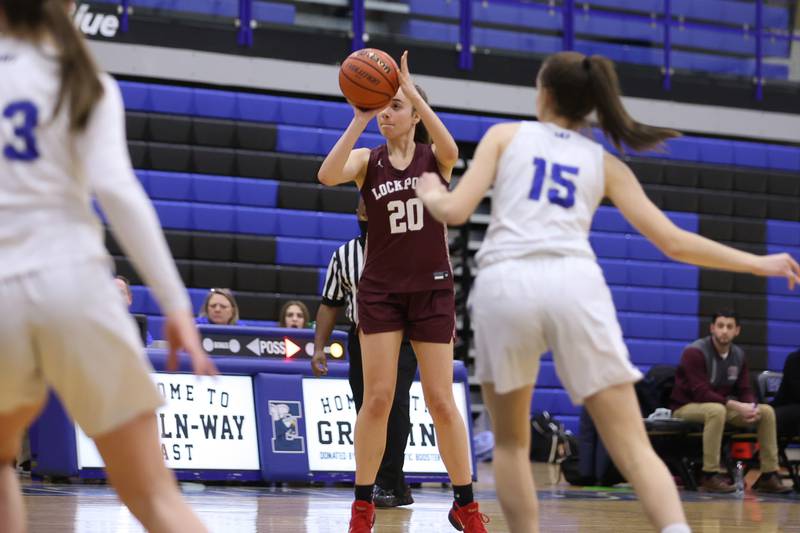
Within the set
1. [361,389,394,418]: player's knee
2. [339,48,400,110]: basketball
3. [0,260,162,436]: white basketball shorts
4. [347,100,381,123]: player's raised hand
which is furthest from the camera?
[339,48,400,110]: basketball

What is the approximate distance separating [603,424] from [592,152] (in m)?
0.70

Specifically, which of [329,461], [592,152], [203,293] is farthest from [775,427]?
[592,152]

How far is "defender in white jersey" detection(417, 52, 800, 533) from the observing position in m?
3.09

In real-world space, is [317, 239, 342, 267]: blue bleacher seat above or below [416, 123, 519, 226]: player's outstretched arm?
below

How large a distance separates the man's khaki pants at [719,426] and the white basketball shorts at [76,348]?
741 cm

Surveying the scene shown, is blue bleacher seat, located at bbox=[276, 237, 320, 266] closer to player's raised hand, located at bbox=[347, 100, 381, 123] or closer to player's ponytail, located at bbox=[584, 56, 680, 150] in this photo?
player's raised hand, located at bbox=[347, 100, 381, 123]

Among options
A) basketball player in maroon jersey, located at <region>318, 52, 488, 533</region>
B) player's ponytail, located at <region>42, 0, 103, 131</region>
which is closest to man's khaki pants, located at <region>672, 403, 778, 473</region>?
basketball player in maroon jersey, located at <region>318, 52, 488, 533</region>

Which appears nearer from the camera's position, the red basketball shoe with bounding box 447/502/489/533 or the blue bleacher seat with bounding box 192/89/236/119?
the red basketball shoe with bounding box 447/502/489/533

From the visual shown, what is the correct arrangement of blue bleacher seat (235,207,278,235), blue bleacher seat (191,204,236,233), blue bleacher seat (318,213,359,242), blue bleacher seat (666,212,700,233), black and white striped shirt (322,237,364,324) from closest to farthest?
black and white striped shirt (322,237,364,324), blue bleacher seat (191,204,236,233), blue bleacher seat (235,207,278,235), blue bleacher seat (318,213,359,242), blue bleacher seat (666,212,700,233)

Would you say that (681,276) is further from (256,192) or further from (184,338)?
(184,338)

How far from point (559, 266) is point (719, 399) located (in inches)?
261

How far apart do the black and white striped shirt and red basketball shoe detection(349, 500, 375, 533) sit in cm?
171

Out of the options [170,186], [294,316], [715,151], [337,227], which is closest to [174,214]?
[170,186]

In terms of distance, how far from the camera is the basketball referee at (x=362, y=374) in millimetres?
6164
